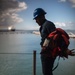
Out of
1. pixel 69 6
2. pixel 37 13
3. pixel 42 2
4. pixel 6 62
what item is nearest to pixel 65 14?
pixel 69 6

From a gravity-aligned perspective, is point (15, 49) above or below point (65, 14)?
below

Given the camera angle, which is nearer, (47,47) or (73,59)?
(47,47)

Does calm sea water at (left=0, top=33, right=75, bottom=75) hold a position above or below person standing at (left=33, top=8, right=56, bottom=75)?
below

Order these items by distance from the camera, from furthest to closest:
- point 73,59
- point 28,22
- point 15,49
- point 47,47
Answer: point 15,49
point 73,59
point 28,22
point 47,47

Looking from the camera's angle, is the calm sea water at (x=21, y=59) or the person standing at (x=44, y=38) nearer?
the person standing at (x=44, y=38)

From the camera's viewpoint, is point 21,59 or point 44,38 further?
point 21,59

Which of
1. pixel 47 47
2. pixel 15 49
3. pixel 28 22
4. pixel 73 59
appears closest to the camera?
pixel 47 47

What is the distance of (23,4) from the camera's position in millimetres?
5262

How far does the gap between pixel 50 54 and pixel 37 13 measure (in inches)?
11.5

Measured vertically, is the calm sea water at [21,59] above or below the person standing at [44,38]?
below

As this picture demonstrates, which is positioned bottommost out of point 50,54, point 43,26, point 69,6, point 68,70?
point 68,70

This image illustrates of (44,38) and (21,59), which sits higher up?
(44,38)

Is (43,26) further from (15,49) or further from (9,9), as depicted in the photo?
(15,49)

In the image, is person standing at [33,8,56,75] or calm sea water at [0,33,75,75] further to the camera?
calm sea water at [0,33,75,75]
